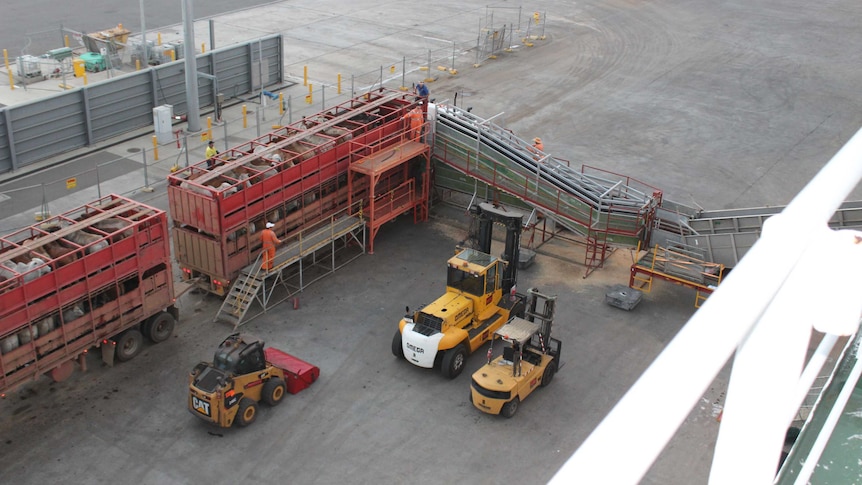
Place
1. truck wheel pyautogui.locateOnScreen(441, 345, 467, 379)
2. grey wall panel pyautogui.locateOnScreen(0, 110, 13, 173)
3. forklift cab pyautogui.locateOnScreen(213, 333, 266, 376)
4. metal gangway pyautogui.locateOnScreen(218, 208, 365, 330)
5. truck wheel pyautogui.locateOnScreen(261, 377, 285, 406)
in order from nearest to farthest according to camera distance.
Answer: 1. forklift cab pyautogui.locateOnScreen(213, 333, 266, 376)
2. truck wheel pyautogui.locateOnScreen(261, 377, 285, 406)
3. truck wheel pyautogui.locateOnScreen(441, 345, 467, 379)
4. metal gangway pyautogui.locateOnScreen(218, 208, 365, 330)
5. grey wall panel pyautogui.locateOnScreen(0, 110, 13, 173)

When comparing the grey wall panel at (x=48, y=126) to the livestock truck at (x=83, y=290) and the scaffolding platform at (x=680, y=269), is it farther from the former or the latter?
the scaffolding platform at (x=680, y=269)

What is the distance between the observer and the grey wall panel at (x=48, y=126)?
3216 centimetres

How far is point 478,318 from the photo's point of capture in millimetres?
22438

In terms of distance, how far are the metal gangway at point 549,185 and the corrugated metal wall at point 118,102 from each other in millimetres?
13305

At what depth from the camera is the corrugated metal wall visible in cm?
3225

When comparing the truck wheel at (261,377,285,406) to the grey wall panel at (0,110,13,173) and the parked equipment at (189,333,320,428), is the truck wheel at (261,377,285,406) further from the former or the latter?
the grey wall panel at (0,110,13,173)

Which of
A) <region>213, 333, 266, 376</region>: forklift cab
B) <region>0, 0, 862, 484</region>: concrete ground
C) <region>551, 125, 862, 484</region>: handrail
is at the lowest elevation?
<region>0, 0, 862, 484</region>: concrete ground

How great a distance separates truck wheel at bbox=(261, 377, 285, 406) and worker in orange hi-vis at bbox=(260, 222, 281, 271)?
4.31 meters

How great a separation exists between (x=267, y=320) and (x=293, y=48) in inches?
1050

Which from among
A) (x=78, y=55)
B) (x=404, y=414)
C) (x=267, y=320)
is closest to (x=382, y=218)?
(x=267, y=320)

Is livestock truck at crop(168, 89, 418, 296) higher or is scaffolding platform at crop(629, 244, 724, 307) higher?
livestock truck at crop(168, 89, 418, 296)

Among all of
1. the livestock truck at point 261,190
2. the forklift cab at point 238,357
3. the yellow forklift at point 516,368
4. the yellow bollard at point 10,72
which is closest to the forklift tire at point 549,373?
the yellow forklift at point 516,368

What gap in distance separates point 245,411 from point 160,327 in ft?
14.4

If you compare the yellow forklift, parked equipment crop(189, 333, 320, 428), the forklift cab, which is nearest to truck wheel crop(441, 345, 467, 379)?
the yellow forklift
